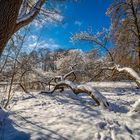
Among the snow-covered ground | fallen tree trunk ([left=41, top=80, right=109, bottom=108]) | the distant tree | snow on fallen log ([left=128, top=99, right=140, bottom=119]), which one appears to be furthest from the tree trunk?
the distant tree

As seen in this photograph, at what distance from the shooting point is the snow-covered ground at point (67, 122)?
4.52 meters

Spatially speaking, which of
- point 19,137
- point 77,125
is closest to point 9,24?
point 19,137

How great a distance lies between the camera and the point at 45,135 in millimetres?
4477

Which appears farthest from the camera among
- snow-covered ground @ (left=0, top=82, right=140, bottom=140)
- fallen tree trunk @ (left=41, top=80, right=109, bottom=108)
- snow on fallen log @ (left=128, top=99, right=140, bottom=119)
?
fallen tree trunk @ (left=41, top=80, right=109, bottom=108)

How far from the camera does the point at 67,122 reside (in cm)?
521

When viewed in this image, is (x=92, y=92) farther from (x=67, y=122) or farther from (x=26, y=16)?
(x=26, y=16)

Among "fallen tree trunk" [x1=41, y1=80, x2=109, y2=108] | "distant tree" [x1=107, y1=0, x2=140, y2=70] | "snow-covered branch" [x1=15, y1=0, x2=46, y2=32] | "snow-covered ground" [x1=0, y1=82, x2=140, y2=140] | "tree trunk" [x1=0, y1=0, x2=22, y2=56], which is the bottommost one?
"snow-covered ground" [x1=0, y1=82, x2=140, y2=140]

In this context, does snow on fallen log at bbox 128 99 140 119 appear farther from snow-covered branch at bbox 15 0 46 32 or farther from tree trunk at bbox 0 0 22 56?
tree trunk at bbox 0 0 22 56

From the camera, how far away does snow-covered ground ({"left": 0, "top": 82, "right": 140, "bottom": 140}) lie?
4.52 meters

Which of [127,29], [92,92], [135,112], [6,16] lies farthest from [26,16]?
[127,29]

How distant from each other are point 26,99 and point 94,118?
308 cm

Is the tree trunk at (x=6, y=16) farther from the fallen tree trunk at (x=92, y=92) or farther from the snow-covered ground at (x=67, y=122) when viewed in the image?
the fallen tree trunk at (x=92, y=92)

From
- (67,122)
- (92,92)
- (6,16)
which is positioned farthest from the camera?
(92,92)

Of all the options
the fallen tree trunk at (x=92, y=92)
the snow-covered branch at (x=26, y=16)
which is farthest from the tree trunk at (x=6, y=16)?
the fallen tree trunk at (x=92, y=92)
